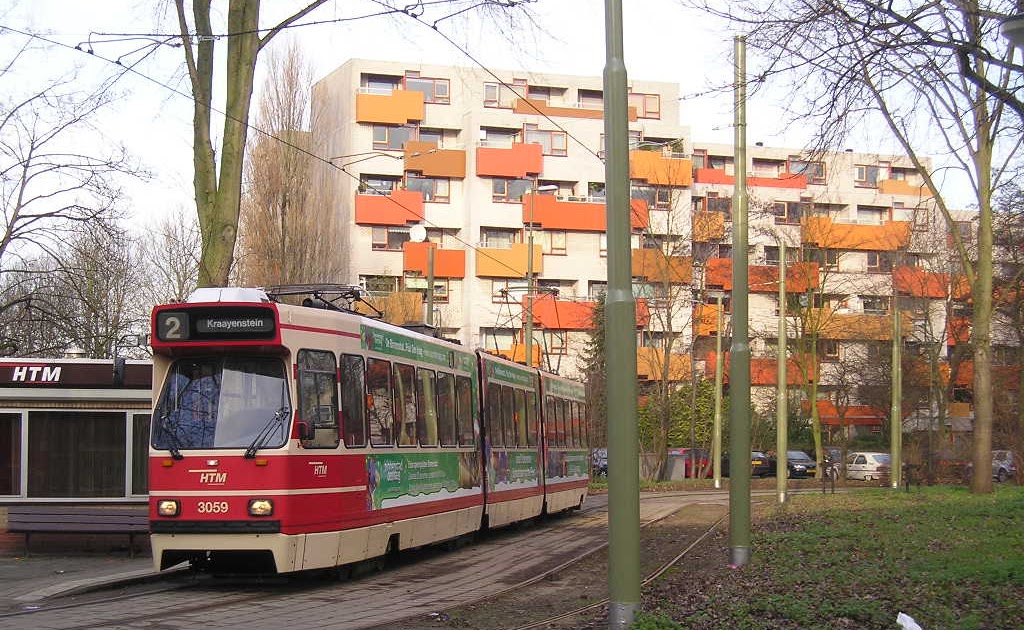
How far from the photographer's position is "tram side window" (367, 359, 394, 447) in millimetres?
14359

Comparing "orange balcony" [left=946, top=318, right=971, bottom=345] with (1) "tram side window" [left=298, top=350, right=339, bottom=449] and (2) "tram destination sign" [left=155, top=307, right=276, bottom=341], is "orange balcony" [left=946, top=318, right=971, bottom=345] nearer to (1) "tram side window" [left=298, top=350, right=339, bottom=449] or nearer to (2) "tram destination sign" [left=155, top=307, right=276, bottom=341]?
(1) "tram side window" [left=298, top=350, right=339, bottom=449]

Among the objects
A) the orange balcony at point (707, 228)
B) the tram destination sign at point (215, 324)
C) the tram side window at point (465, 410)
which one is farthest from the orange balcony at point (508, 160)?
the tram destination sign at point (215, 324)

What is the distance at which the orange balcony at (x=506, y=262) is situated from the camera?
61.5 metres

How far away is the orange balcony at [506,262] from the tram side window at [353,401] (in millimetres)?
47165

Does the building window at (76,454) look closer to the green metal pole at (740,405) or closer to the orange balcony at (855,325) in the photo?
the green metal pole at (740,405)

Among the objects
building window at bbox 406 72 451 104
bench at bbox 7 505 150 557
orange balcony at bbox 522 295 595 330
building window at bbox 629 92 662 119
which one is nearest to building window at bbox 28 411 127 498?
bench at bbox 7 505 150 557

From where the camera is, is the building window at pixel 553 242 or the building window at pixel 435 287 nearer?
the building window at pixel 435 287

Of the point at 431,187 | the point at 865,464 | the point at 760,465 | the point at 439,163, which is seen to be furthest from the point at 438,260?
the point at 865,464

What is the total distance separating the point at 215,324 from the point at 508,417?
29.5 ft

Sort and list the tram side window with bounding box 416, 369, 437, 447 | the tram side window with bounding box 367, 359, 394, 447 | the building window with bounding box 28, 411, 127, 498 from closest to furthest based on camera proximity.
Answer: the tram side window with bounding box 367, 359, 394, 447
the tram side window with bounding box 416, 369, 437, 447
the building window with bounding box 28, 411, 127, 498

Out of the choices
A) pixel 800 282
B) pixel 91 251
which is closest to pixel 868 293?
pixel 800 282

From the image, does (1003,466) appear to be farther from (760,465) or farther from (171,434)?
(171,434)

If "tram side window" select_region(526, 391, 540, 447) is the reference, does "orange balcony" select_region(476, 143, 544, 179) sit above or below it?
above

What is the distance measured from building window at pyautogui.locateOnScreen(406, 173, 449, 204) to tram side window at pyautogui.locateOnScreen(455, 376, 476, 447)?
4373cm
